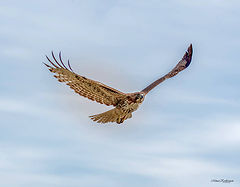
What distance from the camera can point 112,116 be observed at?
1945cm

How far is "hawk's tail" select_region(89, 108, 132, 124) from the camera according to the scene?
63.5 ft

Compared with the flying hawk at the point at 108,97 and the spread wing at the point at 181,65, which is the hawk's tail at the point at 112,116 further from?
the spread wing at the point at 181,65

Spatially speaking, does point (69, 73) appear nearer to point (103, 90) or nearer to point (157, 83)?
point (103, 90)

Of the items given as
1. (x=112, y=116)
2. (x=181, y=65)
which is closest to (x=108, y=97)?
(x=112, y=116)

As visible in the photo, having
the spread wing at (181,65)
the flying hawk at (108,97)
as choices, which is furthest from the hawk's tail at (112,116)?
the spread wing at (181,65)

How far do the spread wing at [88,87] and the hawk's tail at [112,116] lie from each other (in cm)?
27

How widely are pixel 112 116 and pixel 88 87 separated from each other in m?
1.31

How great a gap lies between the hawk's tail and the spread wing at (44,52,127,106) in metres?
0.27

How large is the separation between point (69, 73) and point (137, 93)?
8.16 ft

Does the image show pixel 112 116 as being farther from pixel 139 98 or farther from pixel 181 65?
pixel 181 65

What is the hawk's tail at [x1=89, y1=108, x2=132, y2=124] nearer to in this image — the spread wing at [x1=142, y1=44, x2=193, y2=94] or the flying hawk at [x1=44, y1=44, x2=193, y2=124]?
the flying hawk at [x1=44, y1=44, x2=193, y2=124]

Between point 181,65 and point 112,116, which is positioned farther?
point 181,65

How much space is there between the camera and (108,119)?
1939 centimetres

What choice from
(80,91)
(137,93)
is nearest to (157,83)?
(137,93)
